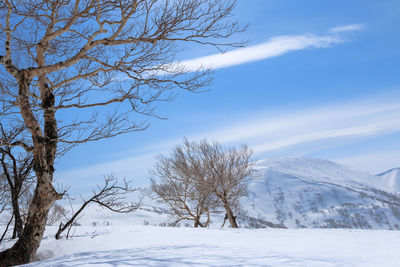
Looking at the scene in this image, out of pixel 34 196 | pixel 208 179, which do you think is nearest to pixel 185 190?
pixel 208 179

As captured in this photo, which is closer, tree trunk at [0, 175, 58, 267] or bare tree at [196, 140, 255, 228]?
tree trunk at [0, 175, 58, 267]

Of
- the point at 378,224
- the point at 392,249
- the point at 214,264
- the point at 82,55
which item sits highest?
the point at 82,55

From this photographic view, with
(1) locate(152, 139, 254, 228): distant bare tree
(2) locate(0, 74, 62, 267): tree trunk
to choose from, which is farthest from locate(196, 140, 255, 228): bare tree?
(2) locate(0, 74, 62, 267): tree trunk

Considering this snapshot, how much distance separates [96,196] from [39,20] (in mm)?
3721

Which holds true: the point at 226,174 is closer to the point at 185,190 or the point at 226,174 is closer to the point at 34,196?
the point at 185,190

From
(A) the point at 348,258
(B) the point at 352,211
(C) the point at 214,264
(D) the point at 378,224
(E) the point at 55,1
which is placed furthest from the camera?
(B) the point at 352,211

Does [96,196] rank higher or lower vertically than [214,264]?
higher

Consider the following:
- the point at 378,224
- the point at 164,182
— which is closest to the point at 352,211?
the point at 378,224

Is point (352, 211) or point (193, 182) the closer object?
point (193, 182)

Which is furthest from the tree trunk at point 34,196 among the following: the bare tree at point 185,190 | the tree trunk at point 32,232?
the bare tree at point 185,190

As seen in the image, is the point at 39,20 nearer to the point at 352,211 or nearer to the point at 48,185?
the point at 48,185

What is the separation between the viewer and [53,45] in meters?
6.21

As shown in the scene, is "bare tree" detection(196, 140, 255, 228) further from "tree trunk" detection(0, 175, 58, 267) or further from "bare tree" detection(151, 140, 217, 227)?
"tree trunk" detection(0, 175, 58, 267)

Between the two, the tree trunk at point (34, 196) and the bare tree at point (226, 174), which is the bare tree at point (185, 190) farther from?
the tree trunk at point (34, 196)
